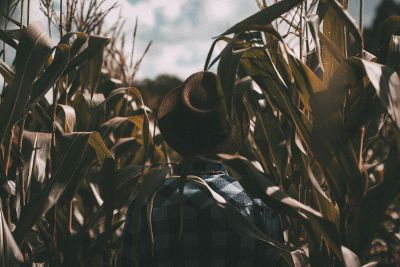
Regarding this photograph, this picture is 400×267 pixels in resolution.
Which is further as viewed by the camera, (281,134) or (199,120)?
(281,134)

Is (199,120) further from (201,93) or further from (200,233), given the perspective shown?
(200,233)

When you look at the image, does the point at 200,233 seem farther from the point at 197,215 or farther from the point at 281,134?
the point at 281,134

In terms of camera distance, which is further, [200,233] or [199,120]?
[200,233]

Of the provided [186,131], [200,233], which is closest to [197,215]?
[200,233]

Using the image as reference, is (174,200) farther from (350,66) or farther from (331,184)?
(350,66)

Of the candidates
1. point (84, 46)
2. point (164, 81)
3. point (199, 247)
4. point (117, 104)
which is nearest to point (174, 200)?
point (199, 247)

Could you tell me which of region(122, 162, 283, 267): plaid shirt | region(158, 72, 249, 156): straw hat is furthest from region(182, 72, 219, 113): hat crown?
region(122, 162, 283, 267): plaid shirt

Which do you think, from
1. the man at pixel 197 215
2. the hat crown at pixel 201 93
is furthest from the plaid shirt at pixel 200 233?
the hat crown at pixel 201 93

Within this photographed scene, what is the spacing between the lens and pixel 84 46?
3.67 feet

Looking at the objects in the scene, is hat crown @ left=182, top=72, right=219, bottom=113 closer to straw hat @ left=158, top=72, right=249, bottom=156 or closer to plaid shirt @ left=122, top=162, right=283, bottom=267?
straw hat @ left=158, top=72, right=249, bottom=156

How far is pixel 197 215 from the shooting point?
1113 millimetres

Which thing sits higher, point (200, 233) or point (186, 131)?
point (186, 131)

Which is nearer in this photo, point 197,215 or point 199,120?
point 199,120

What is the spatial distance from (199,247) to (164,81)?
19898 mm
